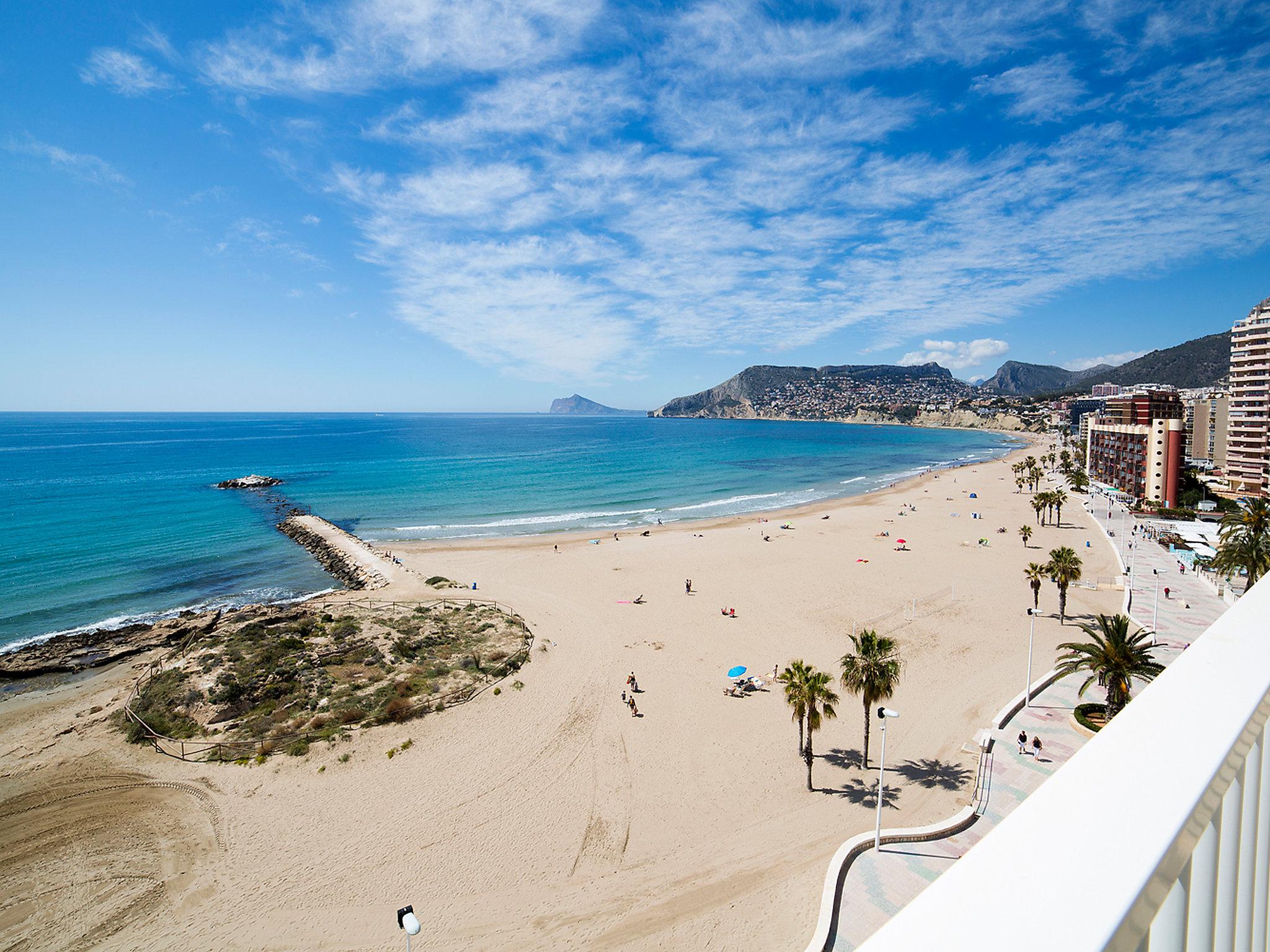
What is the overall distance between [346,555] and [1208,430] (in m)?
104

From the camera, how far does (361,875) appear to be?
1600cm

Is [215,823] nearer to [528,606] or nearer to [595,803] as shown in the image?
[595,803]

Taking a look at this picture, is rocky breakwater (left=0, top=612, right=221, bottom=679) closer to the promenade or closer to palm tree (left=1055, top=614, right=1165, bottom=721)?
the promenade

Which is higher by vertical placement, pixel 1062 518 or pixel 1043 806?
pixel 1043 806

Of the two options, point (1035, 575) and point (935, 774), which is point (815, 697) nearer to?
point (935, 774)

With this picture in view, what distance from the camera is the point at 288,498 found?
75.4 m

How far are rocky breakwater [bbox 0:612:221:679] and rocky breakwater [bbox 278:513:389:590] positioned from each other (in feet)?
29.1

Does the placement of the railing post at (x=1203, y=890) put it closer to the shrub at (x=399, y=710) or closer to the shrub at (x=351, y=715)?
the shrub at (x=399, y=710)

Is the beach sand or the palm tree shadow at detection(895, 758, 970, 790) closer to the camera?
the beach sand

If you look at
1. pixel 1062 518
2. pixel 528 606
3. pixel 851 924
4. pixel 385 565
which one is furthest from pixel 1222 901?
pixel 1062 518

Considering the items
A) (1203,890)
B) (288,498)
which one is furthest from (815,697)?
(288,498)

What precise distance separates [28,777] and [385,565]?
25077mm

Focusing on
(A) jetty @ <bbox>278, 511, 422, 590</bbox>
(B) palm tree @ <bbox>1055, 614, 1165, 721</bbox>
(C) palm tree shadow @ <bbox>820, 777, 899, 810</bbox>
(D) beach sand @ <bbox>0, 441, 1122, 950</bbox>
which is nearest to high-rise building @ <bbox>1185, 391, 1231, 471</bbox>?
(D) beach sand @ <bbox>0, 441, 1122, 950</bbox>

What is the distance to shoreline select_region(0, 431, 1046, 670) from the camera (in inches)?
1294
